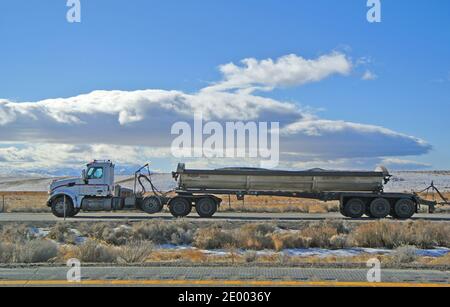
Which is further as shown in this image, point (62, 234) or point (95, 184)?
point (95, 184)

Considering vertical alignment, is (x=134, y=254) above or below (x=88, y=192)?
below

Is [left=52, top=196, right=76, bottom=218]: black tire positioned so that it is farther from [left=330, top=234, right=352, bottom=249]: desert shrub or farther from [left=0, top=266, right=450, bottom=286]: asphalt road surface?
[left=0, top=266, right=450, bottom=286]: asphalt road surface

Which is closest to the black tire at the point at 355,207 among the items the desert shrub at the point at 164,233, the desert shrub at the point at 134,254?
the desert shrub at the point at 164,233

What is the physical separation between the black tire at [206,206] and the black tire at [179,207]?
0.55m

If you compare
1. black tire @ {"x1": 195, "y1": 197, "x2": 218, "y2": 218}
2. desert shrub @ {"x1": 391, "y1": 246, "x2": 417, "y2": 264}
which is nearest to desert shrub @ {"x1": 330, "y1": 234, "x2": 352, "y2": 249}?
desert shrub @ {"x1": 391, "y1": 246, "x2": 417, "y2": 264}

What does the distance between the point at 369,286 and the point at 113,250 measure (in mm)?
6528

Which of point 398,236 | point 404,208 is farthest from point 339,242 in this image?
point 404,208

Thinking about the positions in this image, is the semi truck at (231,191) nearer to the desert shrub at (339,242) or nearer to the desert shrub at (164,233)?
the desert shrub at (164,233)

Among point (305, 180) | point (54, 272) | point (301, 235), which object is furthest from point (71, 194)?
point (54, 272)

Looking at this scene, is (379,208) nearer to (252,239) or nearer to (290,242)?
(290,242)

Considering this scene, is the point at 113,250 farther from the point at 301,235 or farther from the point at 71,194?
the point at 71,194

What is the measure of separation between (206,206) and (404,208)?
32.4 feet

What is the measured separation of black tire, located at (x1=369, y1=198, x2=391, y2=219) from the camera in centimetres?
3067

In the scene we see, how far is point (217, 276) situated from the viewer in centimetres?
991
